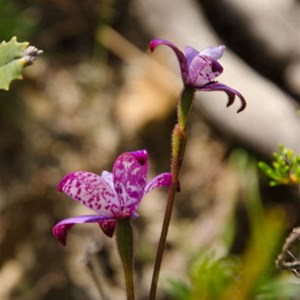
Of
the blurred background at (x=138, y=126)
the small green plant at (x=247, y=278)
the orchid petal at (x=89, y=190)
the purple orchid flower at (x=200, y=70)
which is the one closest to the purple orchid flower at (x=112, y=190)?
the orchid petal at (x=89, y=190)

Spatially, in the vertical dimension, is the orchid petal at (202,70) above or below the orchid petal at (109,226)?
above

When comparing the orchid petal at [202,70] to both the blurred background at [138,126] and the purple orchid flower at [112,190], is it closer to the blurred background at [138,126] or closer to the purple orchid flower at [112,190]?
the purple orchid flower at [112,190]

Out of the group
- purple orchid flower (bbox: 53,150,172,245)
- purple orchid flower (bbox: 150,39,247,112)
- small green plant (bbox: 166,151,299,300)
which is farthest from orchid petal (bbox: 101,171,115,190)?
small green plant (bbox: 166,151,299,300)

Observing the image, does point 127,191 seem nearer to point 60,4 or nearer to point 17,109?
point 17,109

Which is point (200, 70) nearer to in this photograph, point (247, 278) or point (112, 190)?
A: point (112, 190)

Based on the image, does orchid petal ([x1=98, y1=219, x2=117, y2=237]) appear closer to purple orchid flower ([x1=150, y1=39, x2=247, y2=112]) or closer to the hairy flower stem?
the hairy flower stem

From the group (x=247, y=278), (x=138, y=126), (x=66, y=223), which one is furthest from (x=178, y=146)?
(x=138, y=126)
